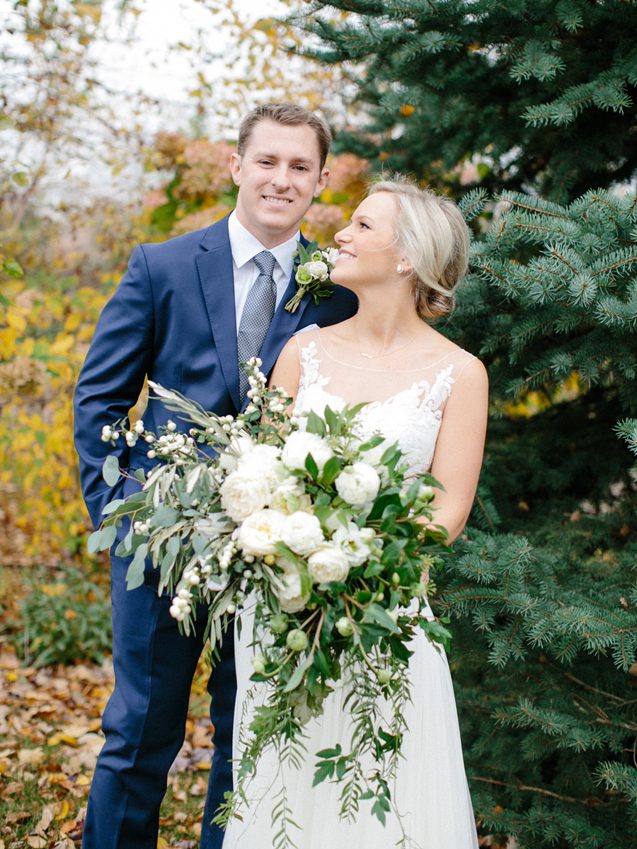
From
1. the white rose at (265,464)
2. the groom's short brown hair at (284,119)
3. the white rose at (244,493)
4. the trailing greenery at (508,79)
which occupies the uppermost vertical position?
the trailing greenery at (508,79)

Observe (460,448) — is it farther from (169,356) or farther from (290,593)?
(169,356)

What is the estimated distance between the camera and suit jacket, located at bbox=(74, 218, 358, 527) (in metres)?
2.55

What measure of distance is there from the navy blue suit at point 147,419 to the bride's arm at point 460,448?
0.59 metres

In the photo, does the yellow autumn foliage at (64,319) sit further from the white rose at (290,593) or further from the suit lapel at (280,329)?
the white rose at (290,593)

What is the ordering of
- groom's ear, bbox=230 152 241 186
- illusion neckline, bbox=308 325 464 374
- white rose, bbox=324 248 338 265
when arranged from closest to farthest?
illusion neckline, bbox=308 325 464 374, white rose, bbox=324 248 338 265, groom's ear, bbox=230 152 241 186

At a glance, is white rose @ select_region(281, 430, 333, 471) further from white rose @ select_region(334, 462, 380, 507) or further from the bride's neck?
the bride's neck

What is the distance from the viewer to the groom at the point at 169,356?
2504mm

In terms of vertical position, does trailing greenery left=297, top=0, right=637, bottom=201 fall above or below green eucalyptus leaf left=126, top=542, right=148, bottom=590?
above

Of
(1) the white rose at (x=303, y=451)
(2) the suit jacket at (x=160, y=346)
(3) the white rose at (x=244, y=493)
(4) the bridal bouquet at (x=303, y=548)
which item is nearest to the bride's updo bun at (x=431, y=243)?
(2) the suit jacket at (x=160, y=346)

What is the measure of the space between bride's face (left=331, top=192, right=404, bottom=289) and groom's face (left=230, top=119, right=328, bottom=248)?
233 millimetres

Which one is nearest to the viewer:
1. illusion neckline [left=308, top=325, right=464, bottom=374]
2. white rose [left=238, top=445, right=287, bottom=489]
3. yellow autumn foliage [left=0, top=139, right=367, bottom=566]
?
white rose [left=238, top=445, right=287, bottom=489]

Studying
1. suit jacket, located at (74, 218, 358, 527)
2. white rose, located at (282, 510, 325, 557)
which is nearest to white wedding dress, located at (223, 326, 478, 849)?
suit jacket, located at (74, 218, 358, 527)

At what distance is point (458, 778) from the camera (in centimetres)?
231

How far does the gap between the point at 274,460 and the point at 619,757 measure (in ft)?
5.96
